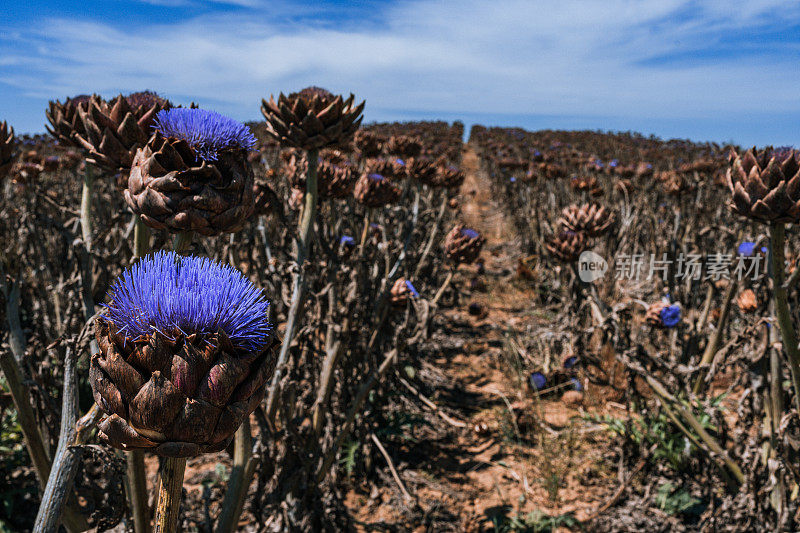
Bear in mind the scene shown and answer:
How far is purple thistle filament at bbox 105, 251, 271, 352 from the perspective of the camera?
0.77 meters

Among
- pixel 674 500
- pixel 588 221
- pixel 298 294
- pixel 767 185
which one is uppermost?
pixel 767 185

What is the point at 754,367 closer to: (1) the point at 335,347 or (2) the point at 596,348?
(1) the point at 335,347

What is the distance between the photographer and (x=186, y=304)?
30.7 inches

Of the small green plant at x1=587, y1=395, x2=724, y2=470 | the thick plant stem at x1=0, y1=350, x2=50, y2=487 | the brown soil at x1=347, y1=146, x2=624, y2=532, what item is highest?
the thick plant stem at x1=0, y1=350, x2=50, y2=487

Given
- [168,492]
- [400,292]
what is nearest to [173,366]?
[168,492]

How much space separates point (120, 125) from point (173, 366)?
879mm

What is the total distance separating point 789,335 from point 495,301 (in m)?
4.36

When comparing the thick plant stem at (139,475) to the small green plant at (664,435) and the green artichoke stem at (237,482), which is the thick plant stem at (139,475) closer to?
the green artichoke stem at (237,482)

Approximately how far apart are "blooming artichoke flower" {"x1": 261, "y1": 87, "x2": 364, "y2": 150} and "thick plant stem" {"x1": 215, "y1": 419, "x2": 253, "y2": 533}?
1.05 meters

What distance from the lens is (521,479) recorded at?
9.64 ft

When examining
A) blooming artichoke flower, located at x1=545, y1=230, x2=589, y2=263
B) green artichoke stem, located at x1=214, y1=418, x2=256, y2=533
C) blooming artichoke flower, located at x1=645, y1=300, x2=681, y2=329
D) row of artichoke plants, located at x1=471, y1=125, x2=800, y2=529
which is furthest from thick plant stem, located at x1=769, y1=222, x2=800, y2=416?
green artichoke stem, located at x1=214, y1=418, x2=256, y2=533

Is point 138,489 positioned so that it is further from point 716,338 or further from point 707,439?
point 716,338

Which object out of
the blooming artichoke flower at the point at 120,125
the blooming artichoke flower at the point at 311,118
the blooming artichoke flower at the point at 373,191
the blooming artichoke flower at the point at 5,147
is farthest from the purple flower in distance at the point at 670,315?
the blooming artichoke flower at the point at 5,147

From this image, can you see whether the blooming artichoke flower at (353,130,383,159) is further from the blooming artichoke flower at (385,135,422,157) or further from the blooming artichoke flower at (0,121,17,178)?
the blooming artichoke flower at (0,121,17,178)
